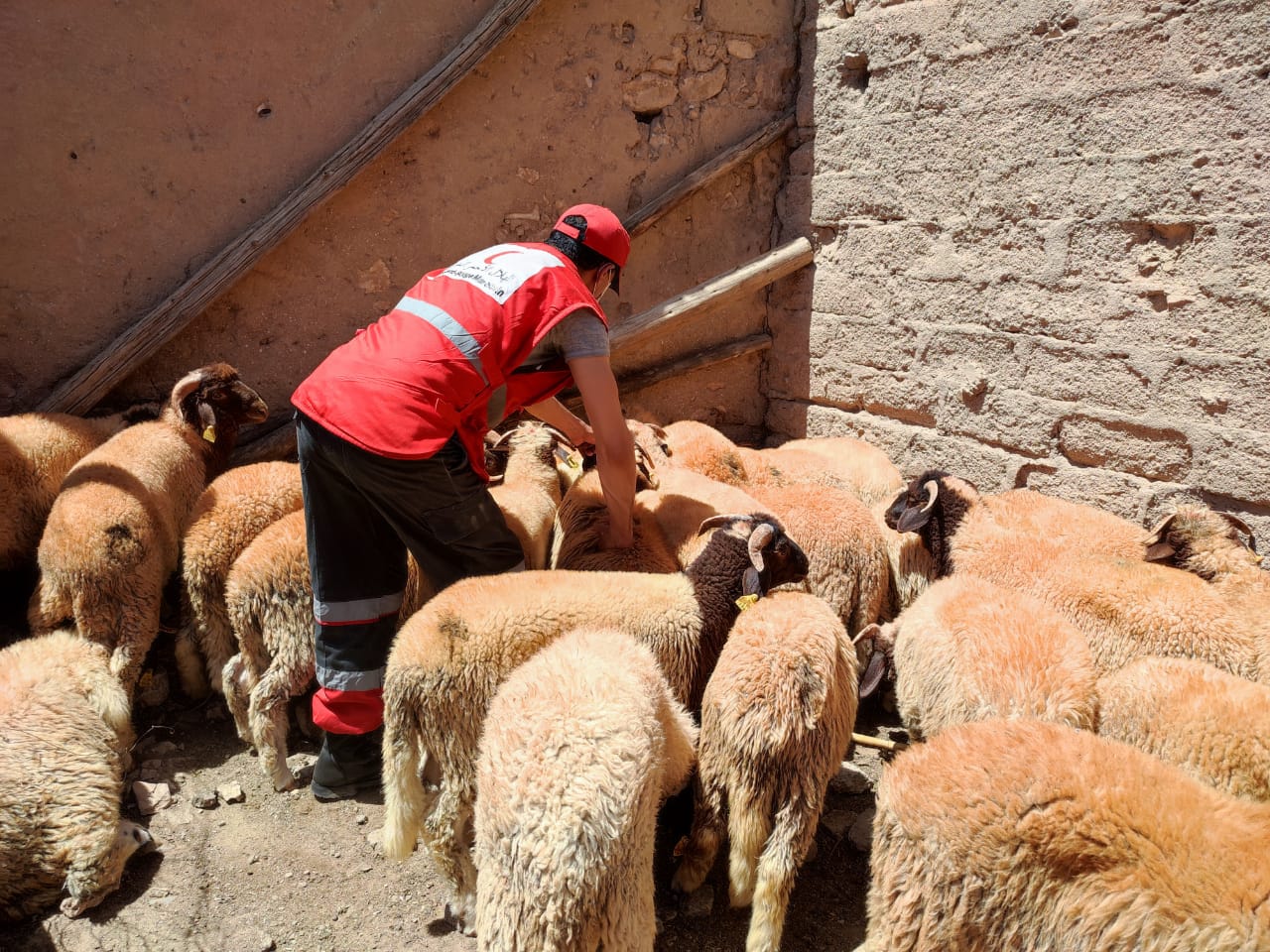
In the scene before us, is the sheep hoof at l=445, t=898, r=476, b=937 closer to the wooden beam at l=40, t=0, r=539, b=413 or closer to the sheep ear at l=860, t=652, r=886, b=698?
the sheep ear at l=860, t=652, r=886, b=698

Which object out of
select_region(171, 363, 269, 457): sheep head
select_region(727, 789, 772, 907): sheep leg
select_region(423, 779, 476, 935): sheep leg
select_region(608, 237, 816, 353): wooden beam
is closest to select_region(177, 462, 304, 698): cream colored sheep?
select_region(171, 363, 269, 457): sheep head

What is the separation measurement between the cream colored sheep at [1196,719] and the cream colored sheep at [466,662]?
4.54 ft

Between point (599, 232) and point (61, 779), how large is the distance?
10.0ft

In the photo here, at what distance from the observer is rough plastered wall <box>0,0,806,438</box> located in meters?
4.71

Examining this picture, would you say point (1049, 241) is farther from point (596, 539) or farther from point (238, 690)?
point (238, 690)

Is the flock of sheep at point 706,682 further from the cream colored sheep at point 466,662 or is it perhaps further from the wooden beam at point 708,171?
the wooden beam at point 708,171

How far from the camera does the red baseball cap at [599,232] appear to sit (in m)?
3.51

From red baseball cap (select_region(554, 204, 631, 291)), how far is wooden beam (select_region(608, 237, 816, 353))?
82.7 inches

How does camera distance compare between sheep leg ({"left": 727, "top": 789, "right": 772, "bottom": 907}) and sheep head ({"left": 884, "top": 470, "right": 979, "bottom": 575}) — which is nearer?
sheep leg ({"left": 727, "top": 789, "right": 772, "bottom": 907})

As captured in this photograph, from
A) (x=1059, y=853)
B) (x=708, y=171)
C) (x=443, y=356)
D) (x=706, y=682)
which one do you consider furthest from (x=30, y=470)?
(x=1059, y=853)

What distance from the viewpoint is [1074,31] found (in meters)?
4.30

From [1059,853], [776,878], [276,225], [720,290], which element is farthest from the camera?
[720,290]

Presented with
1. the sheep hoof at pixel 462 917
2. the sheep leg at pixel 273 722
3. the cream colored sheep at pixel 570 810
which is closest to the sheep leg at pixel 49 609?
the sheep leg at pixel 273 722

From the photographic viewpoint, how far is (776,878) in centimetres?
275
